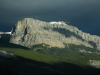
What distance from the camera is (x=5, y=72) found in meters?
131

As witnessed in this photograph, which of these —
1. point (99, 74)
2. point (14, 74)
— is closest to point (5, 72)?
point (14, 74)

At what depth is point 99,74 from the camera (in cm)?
13050

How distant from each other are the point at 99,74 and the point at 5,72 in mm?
39991

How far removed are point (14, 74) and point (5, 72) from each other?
400cm

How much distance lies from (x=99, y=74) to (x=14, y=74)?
36.3m

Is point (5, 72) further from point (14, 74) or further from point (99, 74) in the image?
point (99, 74)

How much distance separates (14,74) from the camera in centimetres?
13238
